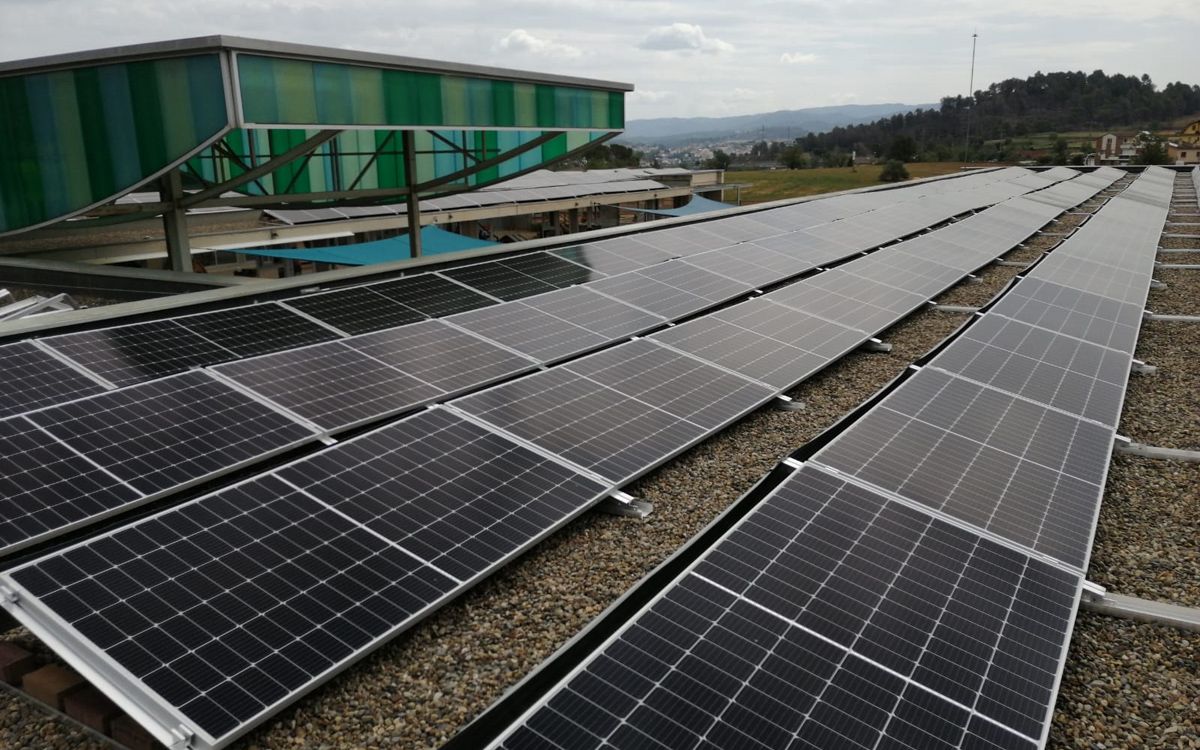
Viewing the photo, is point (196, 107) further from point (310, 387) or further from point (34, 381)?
point (310, 387)

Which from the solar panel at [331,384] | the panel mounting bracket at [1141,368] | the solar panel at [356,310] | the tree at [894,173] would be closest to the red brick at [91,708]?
the solar panel at [331,384]

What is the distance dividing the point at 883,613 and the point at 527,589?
385 cm

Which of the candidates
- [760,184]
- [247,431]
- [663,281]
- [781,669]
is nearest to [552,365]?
[247,431]

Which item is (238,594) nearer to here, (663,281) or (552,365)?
(552,365)

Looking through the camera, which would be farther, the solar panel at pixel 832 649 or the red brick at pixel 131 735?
the red brick at pixel 131 735

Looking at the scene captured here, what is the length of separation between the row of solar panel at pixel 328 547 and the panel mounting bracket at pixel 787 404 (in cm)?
133

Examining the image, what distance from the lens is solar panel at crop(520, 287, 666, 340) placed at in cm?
1691

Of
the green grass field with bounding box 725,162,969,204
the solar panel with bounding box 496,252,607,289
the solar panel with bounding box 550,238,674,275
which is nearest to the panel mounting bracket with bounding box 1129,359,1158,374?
the solar panel with bounding box 550,238,674,275

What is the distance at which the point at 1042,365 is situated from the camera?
16.3m

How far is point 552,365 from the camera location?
14711 mm

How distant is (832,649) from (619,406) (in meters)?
6.30

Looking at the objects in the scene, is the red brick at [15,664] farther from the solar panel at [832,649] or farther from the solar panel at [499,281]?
the solar panel at [499,281]

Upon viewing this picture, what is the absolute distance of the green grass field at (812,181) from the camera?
4033 inches

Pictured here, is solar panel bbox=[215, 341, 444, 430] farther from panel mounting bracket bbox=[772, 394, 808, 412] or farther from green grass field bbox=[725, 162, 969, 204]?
green grass field bbox=[725, 162, 969, 204]
